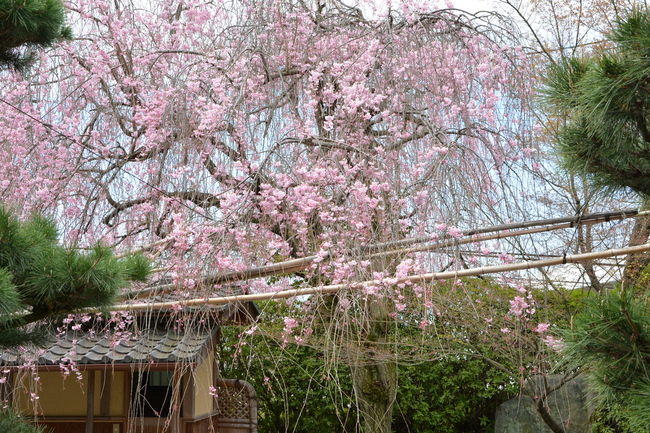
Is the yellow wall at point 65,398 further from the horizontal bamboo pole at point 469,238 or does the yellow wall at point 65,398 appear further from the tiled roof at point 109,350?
the horizontal bamboo pole at point 469,238

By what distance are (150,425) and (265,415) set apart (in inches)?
94.6

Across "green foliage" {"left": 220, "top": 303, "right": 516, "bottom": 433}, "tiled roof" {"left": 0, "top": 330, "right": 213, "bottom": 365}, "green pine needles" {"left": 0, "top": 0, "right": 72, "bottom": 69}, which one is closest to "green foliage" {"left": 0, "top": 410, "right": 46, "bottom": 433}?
"tiled roof" {"left": 0, "top": 330, "right": 213, "bottom": 365}

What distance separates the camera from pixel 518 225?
372 cm

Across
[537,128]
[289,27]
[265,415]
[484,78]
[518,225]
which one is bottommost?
[265,415]

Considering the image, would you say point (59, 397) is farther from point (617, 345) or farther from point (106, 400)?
point (617, 345)

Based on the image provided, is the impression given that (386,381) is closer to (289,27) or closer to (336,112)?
(336,112)

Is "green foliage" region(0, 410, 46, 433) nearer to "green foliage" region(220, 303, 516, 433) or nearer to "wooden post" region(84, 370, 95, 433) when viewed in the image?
"wooden post" region(84, 370, 95, 433)

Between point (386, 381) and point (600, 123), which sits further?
point (386, 381)

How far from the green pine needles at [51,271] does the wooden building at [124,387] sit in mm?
2229

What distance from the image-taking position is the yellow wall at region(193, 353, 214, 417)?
6.66 meters

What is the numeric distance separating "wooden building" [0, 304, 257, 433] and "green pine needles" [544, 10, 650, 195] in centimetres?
345

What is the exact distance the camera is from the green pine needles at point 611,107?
2.33 m

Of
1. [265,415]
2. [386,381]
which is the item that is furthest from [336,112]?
[265,415]

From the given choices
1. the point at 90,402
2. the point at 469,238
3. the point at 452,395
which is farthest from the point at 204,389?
the point at 469,238
